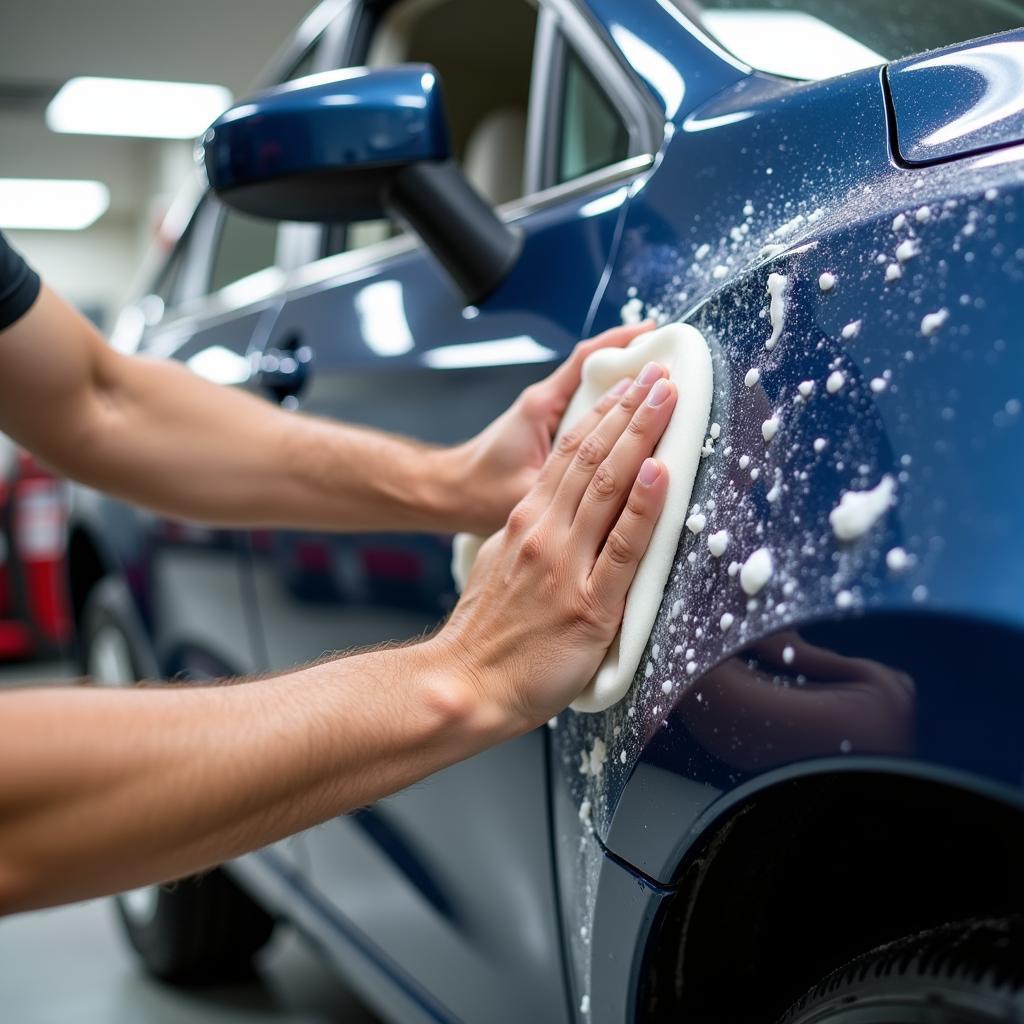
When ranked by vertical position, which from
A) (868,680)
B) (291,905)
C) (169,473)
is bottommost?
(291,905)

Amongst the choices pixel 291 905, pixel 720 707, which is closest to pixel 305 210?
pixel 720 707

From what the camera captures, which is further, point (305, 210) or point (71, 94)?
point (71, 94)

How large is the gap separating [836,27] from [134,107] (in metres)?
10.1

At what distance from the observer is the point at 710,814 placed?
27.2 inches

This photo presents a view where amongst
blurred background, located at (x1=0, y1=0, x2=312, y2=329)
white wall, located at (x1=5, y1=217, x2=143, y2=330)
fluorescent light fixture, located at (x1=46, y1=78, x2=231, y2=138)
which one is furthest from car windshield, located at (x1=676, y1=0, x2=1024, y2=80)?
white wall, located at (x1=5, y1=217, x2=143, y2=330)

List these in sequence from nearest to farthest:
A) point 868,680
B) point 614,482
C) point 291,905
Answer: point 868,680, point 614,482, point 291,905

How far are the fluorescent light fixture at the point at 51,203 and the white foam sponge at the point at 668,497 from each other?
13044 millimetres

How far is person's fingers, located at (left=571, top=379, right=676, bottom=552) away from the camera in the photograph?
30.0 inches

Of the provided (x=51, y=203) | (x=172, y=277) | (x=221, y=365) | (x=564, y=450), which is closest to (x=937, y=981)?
(x=564, y=450)

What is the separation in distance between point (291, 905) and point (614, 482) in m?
1.08

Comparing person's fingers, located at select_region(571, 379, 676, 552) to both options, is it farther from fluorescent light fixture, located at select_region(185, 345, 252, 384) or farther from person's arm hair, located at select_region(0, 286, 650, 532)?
fluorescent light fixture, located at select_region(185, 345, 252, 384)

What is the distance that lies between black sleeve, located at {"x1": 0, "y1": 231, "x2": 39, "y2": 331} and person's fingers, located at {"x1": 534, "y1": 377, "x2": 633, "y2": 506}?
71 centimetres

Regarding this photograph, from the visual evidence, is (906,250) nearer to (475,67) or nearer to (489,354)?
(489,354)

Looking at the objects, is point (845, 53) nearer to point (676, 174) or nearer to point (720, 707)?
point (676, 174)
